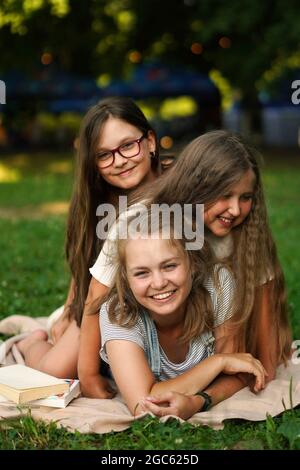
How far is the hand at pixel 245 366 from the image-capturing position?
3.55 metres

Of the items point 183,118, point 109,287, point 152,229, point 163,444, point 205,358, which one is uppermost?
point 183,118

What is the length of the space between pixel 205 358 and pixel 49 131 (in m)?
21.7

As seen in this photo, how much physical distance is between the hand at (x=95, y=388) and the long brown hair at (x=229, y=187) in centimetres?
63

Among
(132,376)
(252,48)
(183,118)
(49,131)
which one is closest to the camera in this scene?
(132,376)

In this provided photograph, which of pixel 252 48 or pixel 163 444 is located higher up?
pixel 252 48

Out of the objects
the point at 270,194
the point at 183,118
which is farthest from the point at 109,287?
the point at 183,118

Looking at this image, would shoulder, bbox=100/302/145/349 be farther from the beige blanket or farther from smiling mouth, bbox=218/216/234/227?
smiling mouth, bbox=218/216/234/227

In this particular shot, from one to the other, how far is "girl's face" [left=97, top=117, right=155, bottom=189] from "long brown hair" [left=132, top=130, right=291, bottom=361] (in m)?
0.24

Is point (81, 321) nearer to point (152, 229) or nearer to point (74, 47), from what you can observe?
point (152, 229)

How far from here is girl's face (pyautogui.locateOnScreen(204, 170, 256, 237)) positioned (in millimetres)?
3639

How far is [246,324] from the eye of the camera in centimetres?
379

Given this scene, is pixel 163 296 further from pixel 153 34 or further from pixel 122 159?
A: pixel 153 34

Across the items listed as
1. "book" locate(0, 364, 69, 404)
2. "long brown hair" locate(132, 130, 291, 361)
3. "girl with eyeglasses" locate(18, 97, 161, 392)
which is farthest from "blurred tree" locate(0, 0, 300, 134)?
"book" locate(0, 364, 69, 404)

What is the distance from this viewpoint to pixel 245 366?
3580 millimetres
